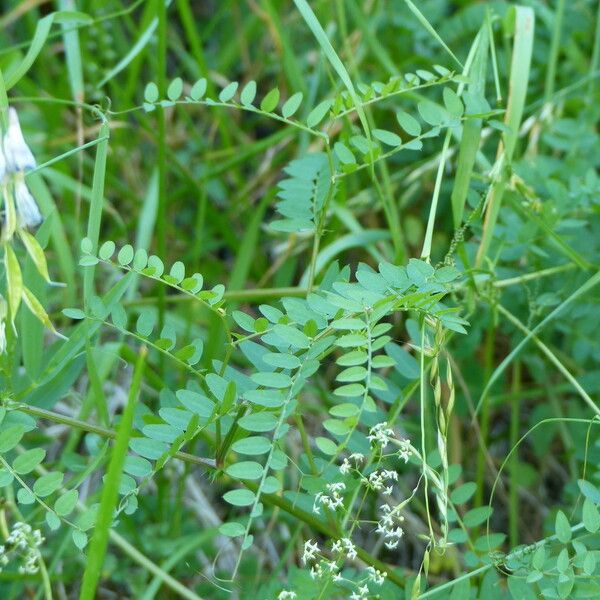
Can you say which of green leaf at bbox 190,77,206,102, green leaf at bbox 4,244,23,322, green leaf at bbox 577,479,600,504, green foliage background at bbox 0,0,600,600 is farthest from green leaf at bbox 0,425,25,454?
green leaf at bbox 577,479,600,504

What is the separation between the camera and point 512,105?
1.19 meters

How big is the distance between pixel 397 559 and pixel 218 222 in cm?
63

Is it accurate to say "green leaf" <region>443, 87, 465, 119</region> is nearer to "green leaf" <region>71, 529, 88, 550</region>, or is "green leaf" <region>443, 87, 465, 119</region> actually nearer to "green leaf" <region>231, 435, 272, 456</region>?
"green leaf" <region>231, 435, 272, 456</region>

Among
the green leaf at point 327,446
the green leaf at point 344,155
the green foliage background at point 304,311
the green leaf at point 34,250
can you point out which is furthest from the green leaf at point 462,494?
the green leaf at point 34,250

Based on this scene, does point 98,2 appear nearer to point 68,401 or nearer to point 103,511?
point 68,401

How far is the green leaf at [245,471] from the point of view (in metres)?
0.84

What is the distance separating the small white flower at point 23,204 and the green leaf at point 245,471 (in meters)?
0.27

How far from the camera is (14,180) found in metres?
0.80

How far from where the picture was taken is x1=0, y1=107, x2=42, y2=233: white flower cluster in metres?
0.79

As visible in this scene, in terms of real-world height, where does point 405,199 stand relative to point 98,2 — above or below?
below

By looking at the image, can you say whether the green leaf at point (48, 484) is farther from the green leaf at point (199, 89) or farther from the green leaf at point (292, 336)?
the green leaf at point (199, 89)

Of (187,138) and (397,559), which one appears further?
(187,138)

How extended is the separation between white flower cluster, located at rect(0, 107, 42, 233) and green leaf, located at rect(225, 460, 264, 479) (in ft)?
0.88

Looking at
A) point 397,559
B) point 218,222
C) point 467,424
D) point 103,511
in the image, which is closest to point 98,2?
point 218,222
